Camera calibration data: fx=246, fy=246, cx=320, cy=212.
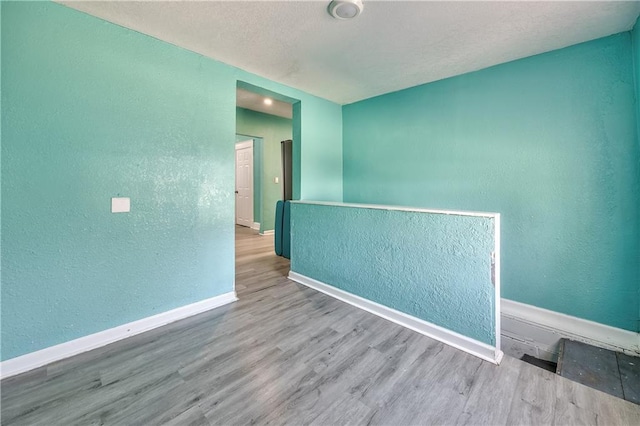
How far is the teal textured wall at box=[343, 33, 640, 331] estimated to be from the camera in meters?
1.98

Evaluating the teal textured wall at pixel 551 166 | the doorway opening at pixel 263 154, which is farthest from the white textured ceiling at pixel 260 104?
the teal textured wall at pixel 551 166

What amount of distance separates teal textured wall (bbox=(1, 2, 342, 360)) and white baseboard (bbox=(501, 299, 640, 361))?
2932 mm

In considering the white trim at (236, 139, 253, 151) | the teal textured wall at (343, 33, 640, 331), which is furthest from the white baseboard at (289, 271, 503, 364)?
the white trim at (236, 139, 253, 151)

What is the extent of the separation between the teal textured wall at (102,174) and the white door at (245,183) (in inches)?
155

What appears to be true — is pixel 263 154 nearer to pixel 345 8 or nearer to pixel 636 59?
pixel 345 8

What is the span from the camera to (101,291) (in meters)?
1.90

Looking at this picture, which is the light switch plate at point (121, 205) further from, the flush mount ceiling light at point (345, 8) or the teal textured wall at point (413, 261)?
the flush mount ceiling light at point (345, 8)

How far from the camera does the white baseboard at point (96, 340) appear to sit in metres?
1.60

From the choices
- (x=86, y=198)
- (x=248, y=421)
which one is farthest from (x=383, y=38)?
(x=248, y=421)

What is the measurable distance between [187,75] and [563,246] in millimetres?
3771

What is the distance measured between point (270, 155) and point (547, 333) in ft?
17.5

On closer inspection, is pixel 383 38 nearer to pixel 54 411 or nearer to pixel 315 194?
pixel 315 194

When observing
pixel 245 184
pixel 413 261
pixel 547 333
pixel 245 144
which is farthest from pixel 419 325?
pixel 245 144

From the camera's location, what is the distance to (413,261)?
82.7 inches
